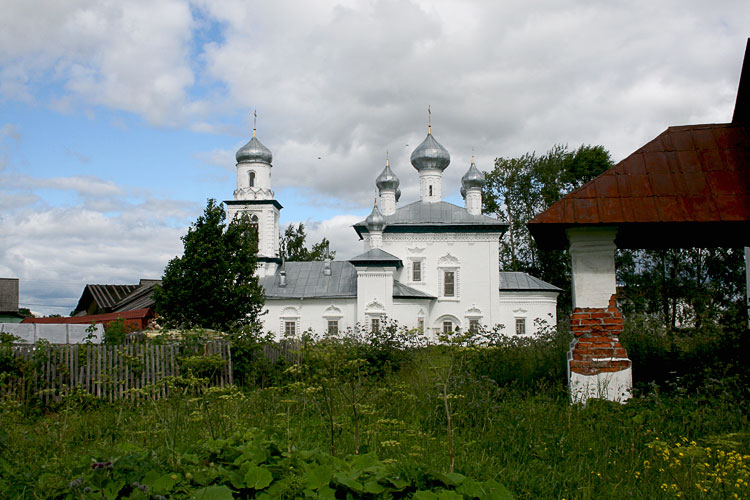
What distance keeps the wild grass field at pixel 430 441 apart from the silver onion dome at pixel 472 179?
24005 mm

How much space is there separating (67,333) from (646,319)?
13.3 meters

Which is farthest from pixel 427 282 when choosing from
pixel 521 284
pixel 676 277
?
pixel 676 277

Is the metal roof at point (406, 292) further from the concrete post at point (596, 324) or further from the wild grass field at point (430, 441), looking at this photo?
the concrete post at point (596, 324)

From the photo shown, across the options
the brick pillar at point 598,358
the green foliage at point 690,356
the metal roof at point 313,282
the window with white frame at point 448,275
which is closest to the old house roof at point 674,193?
the brick pillar at point 598,358

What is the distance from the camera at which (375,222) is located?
30125 millimetres

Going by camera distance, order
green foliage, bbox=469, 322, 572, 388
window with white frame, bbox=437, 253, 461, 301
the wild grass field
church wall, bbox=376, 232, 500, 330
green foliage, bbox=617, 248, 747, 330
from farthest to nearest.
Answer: green foliage, bbox=617, 248, 747, 330, window with white frame, bbox=437, 253, 461, 301, church wall, bbox=376, 232, 500, 330, green foliage, bbox=469, 322, 572, 388, the wild grass field

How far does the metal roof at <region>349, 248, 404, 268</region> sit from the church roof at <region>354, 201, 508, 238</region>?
8.66 feet

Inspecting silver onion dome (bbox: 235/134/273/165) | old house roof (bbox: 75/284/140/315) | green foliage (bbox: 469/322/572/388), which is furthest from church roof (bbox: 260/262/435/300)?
green foliage (bbox: 469/322/572/388)

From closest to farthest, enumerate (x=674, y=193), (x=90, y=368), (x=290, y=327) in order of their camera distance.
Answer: (x=674, y=193)
(x=90, y=368)
(x=290, y=327)

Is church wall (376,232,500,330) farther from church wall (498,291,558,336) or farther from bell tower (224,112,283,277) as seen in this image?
bell tower (224,112,283,277)

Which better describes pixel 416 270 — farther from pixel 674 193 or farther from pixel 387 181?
pixel 674 193

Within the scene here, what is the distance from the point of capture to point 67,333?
14.7m

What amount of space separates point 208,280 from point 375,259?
9298 millimetres

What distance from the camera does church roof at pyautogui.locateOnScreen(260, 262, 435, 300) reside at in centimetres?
2950
